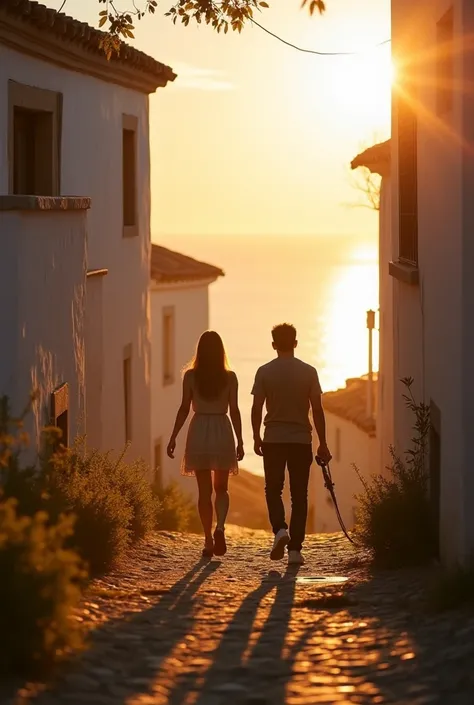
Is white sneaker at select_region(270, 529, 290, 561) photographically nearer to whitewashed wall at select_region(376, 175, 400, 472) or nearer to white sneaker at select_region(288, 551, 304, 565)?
white sneaker at select_region(288, 551, 304, 565)

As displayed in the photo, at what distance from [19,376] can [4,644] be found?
381 cm

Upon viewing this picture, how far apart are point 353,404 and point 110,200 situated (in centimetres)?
1358

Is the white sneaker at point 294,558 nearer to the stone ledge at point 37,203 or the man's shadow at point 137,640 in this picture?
the man's shadow at point 137,640

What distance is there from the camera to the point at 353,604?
8250 mm

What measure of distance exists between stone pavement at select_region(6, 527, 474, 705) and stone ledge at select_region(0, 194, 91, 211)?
2.60 meters

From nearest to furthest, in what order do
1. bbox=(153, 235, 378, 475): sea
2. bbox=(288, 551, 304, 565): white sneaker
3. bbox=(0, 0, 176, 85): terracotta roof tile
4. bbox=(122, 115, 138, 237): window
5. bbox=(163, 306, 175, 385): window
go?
bbox=(288, 551, 304, 565): white sneaker
bbox=(0, 0, 176, 85): terracotta roof tile
bbox=(122, 115, 138, 237): window
bbox=(163, 306, 175, 385): window
bbox=(153, 235, 378, 475): sea

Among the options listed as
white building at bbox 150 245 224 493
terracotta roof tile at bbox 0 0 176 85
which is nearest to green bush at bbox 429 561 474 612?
terracotta roof tile at bbox 0 0 176 85

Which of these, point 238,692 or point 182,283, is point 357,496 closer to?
point 238,692

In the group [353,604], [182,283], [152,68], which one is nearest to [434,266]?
[353,604]

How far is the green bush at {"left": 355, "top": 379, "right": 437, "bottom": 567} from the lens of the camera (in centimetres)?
998

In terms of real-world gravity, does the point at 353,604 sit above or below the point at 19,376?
below

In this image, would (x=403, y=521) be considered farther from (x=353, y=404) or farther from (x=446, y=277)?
(x=353, y=404)

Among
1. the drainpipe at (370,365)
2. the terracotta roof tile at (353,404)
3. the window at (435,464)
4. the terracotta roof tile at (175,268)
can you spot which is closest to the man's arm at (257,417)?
the window at (435,464)

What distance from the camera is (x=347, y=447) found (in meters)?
30.1
